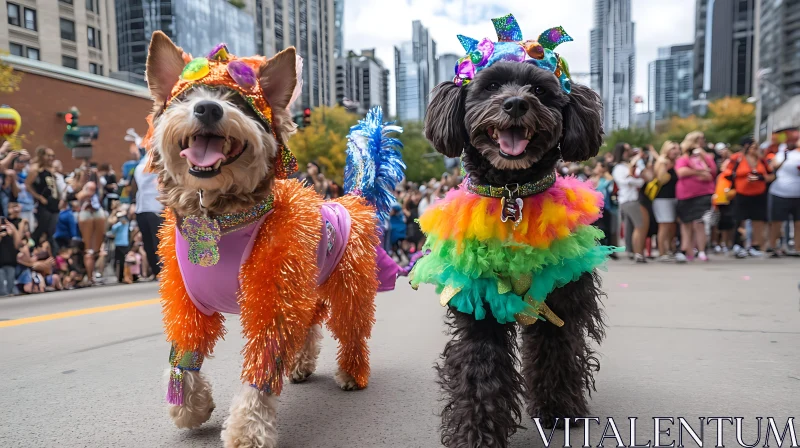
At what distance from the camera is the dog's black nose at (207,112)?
2271 millimetres

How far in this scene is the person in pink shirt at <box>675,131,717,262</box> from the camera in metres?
9.71

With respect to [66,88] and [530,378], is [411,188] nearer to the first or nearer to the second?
[530,378]

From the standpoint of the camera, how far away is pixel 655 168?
10.2 metres

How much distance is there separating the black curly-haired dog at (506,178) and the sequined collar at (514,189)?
0.09 feet

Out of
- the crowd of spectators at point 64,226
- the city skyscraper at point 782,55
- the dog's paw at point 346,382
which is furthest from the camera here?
the city skyscraper at point 782,55

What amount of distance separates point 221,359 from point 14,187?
641cm

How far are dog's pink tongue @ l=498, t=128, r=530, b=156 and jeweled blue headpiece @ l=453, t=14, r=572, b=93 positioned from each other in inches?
12.2

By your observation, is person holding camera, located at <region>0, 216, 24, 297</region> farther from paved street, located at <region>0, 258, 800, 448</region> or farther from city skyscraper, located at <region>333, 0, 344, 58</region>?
city skyscraper, located at <region>333, 0, 344, 58</region>

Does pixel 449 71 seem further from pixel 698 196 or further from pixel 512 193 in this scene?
pixel 698 196

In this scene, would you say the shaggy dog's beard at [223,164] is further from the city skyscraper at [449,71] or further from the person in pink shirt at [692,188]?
the person in pink shirt at [692,188]

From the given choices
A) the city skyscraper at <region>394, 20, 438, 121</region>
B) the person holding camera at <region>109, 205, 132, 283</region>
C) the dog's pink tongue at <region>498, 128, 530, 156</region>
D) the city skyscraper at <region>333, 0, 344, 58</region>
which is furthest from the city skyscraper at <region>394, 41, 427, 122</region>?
A: the city skyscraper at <region>333, 0, 344, 58</region>

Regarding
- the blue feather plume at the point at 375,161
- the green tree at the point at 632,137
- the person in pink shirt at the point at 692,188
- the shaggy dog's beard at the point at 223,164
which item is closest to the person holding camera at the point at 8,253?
the blue feather plume at the point at 375,161

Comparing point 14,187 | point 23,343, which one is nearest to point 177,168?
point 23,343

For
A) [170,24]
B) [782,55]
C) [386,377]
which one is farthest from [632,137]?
[386,377]
